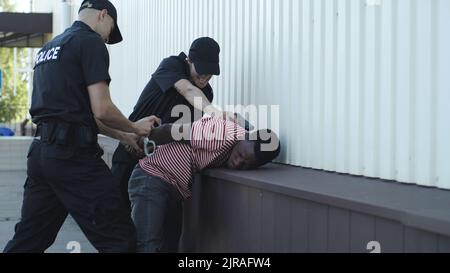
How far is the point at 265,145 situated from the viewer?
434cm

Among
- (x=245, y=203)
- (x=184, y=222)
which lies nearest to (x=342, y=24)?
(x=245, y=203)

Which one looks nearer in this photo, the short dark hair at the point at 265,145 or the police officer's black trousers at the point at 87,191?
the police officer's black trousers at the point at 87,191

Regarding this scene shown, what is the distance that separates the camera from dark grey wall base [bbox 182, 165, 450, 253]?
8.80 feet

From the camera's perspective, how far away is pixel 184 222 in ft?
16.7

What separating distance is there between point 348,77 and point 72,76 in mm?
1617

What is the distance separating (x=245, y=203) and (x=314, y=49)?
3.58 feet

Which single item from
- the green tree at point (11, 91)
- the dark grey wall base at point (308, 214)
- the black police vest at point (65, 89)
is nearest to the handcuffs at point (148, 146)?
the dark grey wall base at point (308, 214)

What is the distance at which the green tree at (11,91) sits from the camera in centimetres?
3427

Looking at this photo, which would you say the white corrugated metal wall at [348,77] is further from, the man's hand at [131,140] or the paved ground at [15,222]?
the paved ground at [15,222]

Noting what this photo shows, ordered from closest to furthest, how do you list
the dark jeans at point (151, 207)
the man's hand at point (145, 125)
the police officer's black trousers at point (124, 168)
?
the man's hand at point (145, 125)
the dark jeans at point (151, 207)
the police officer's black trousers at point (124, 168)

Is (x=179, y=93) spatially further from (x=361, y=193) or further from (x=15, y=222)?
(x=15, y=222)

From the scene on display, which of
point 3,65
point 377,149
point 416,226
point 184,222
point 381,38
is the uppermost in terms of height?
point 3,65

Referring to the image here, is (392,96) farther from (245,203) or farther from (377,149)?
(245,203)

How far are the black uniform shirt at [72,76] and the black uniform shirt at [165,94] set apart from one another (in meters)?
0.90
